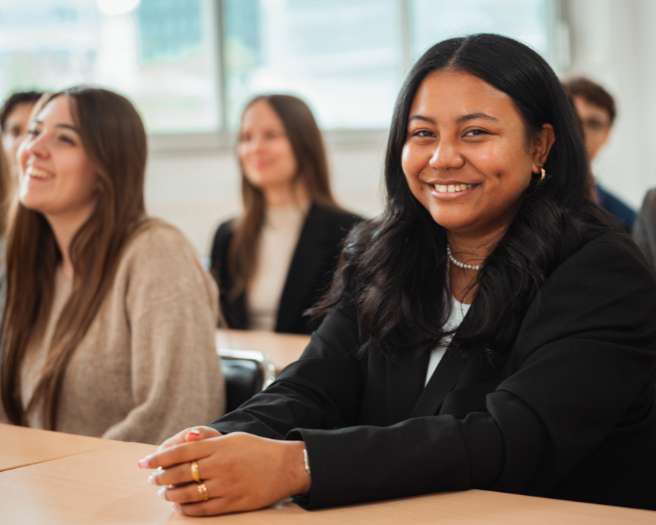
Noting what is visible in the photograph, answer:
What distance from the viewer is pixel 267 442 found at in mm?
1416

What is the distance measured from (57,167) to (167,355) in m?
0.62

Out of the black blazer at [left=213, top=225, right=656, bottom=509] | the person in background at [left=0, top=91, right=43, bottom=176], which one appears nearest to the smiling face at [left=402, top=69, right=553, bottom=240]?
the black blazer at [left=213, top=225, right=656, bottom=509]

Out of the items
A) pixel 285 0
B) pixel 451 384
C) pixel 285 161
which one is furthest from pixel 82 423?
pixel 285 0

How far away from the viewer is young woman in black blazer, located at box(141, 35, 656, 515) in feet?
4.64

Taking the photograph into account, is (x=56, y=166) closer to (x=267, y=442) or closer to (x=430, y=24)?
(x=267, y=442)

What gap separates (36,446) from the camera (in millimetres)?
1823

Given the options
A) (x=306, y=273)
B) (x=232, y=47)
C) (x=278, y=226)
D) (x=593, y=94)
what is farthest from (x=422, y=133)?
(x=232, y=47)

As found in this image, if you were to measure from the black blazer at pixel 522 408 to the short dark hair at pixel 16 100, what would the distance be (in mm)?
2573

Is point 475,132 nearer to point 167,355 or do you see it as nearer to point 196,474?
point 196,474

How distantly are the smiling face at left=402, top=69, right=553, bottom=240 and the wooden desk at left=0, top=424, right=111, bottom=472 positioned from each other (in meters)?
0.77

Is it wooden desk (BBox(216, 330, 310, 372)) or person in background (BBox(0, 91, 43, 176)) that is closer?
wooden desk (BBox(216, 330, 310, 372))

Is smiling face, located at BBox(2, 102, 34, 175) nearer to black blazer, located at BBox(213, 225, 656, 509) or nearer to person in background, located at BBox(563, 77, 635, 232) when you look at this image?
person in background, located at BBox(563, 77, 635, 232)

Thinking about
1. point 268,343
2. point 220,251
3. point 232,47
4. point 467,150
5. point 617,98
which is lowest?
point 268,343

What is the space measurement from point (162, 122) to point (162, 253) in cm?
314
